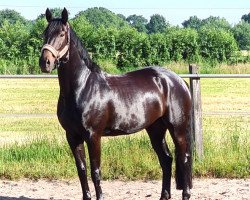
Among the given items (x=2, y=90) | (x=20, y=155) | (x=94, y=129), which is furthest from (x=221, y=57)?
(x=94, y=129)

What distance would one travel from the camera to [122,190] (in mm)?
6699

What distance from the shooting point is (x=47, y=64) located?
496 cm

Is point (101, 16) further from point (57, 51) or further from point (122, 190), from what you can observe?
point (57, 51)

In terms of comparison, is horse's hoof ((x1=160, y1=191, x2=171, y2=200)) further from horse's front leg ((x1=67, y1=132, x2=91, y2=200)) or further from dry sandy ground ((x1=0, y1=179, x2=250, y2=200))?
horse's front leg ((x1=67, y1=132, x2=91, y2=200))

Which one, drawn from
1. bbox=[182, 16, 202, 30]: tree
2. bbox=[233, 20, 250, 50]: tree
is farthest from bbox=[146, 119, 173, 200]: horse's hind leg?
bbox=[182, 16, 202, 30]: tree

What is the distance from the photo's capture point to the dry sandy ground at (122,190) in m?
6.43

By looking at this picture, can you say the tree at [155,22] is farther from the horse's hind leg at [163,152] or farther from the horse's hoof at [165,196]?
the horse's hoof at [165,196]

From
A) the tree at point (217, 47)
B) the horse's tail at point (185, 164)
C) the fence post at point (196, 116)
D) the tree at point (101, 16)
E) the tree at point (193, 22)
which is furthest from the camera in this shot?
the tree at point (193, 22)

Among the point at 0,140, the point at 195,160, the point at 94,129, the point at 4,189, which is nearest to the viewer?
the point at 94,129

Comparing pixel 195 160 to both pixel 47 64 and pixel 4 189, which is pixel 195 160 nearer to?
pixel 4 189

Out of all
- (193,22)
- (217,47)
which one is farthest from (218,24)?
(217,47)

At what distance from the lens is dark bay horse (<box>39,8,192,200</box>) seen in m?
5.24

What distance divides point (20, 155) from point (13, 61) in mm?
20502

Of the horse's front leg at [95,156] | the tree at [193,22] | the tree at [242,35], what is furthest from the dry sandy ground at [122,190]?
the tree at [193,22]
